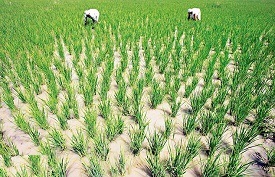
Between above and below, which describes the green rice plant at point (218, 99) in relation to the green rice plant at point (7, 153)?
above

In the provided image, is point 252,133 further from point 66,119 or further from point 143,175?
point 66,119

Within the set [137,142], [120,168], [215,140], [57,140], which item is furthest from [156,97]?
[57,140]

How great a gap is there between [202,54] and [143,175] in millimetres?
2618

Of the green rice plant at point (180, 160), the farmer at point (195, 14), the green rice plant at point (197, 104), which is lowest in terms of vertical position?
the green rice plant at point (180, 160)

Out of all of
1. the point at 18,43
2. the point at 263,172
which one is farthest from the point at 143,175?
the point at 18,43

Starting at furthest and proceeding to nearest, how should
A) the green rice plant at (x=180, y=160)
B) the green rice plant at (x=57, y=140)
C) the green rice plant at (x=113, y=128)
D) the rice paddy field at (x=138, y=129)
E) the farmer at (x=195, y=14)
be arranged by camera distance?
the farmer at (x=195, y=14) < the green rice plant at (x=113, y=128) < the green rice plant at (x=57, y=140) < the rice paddy field at (x=138, y=129) < the green rice plant at (x=180, y=160)

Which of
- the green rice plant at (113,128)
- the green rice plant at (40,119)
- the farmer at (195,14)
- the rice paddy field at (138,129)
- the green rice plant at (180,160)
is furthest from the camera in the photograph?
the farmer at (195,14)

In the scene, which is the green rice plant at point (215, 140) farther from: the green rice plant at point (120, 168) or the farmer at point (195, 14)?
the farmer at point (195, 14)

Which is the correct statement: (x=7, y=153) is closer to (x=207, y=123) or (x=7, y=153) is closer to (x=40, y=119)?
(x=40, y=119)

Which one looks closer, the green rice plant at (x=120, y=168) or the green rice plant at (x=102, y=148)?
the green rice plant at (x=120, y=168)

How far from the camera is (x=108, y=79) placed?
9.63 ft

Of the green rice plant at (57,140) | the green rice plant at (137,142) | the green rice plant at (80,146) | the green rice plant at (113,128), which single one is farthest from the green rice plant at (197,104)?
the green rice plant at (57,140)

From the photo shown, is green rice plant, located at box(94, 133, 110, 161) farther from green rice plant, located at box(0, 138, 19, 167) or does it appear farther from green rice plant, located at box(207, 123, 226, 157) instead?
green rice plant, located at box(207, 123, 226, 157)

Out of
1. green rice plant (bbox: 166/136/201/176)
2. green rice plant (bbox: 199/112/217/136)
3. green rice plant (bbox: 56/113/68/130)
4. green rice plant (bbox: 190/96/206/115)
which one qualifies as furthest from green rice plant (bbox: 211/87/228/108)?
green rice plant (bbox: 56/113/68/130)
